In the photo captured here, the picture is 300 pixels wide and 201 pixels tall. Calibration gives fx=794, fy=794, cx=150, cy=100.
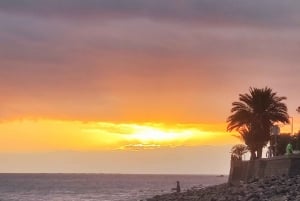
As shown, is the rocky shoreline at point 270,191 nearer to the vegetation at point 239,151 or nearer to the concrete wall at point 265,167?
the concrete wall at point 265,167

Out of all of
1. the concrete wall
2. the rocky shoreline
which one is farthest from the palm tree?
the rocky shoreline

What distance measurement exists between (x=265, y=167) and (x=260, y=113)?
13.3 m

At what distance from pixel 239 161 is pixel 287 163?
67.5 ft

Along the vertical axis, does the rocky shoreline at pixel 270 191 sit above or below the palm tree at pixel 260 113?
below

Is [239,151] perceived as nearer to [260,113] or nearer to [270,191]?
[260,113]

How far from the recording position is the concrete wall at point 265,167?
48750 mm

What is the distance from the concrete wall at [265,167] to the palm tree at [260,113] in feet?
9.23

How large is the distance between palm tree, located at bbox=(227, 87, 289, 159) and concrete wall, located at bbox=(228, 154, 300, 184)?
281 cm

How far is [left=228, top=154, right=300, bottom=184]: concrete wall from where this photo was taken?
4875 cm

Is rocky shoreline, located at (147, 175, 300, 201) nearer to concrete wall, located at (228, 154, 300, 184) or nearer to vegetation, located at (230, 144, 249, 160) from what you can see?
concrete wall, located at (228, 154, 300, 184)

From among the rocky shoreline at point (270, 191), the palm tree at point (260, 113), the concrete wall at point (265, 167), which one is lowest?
the rocky shoreline at point (270, 191)

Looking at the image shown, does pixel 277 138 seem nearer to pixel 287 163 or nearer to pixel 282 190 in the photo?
pixel 287 163

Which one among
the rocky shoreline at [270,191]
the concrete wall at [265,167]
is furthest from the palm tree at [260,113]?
the rocky shoreline at [270,191]

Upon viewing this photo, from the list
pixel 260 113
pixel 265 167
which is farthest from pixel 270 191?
pixel 260 113
